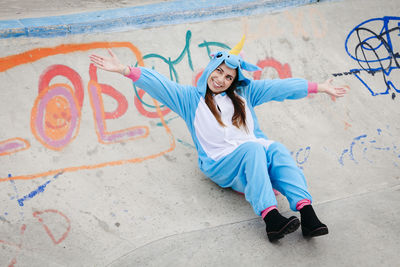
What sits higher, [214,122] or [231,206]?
[214,122]

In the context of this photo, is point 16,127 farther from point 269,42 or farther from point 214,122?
point 269,42

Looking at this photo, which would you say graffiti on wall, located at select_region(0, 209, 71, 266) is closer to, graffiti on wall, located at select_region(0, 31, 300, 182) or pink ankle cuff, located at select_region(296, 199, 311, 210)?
graffiti on wall, located at select_region(0, 31, 300, 182)

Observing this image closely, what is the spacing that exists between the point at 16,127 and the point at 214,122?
1.72 metres

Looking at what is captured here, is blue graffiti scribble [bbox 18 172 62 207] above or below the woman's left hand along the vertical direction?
below

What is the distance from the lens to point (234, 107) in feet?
8.93

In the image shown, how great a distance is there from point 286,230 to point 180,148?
140cm

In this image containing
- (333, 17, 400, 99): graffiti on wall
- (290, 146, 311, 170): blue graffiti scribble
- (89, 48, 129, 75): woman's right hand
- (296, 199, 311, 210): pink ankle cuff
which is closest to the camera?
(296, 199, 311, 210): pink ankle cuff

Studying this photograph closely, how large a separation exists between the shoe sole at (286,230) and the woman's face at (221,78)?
3.47 ft

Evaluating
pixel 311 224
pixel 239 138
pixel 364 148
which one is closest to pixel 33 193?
pixel 239 138

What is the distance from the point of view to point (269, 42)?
418 cm

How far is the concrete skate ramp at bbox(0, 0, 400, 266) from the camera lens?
2430 mm

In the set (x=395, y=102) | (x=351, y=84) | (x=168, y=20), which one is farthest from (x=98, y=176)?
(x=395, y=102)

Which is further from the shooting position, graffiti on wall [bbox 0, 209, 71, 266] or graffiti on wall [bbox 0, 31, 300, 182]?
graffiti on wall [bbox 0, 31, 300, 182]

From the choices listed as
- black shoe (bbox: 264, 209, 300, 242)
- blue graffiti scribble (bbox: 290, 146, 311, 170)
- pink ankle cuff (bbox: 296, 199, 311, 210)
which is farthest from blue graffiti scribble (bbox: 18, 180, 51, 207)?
blue graffiti scribble (bbox: 290, 146, 311, 170)
